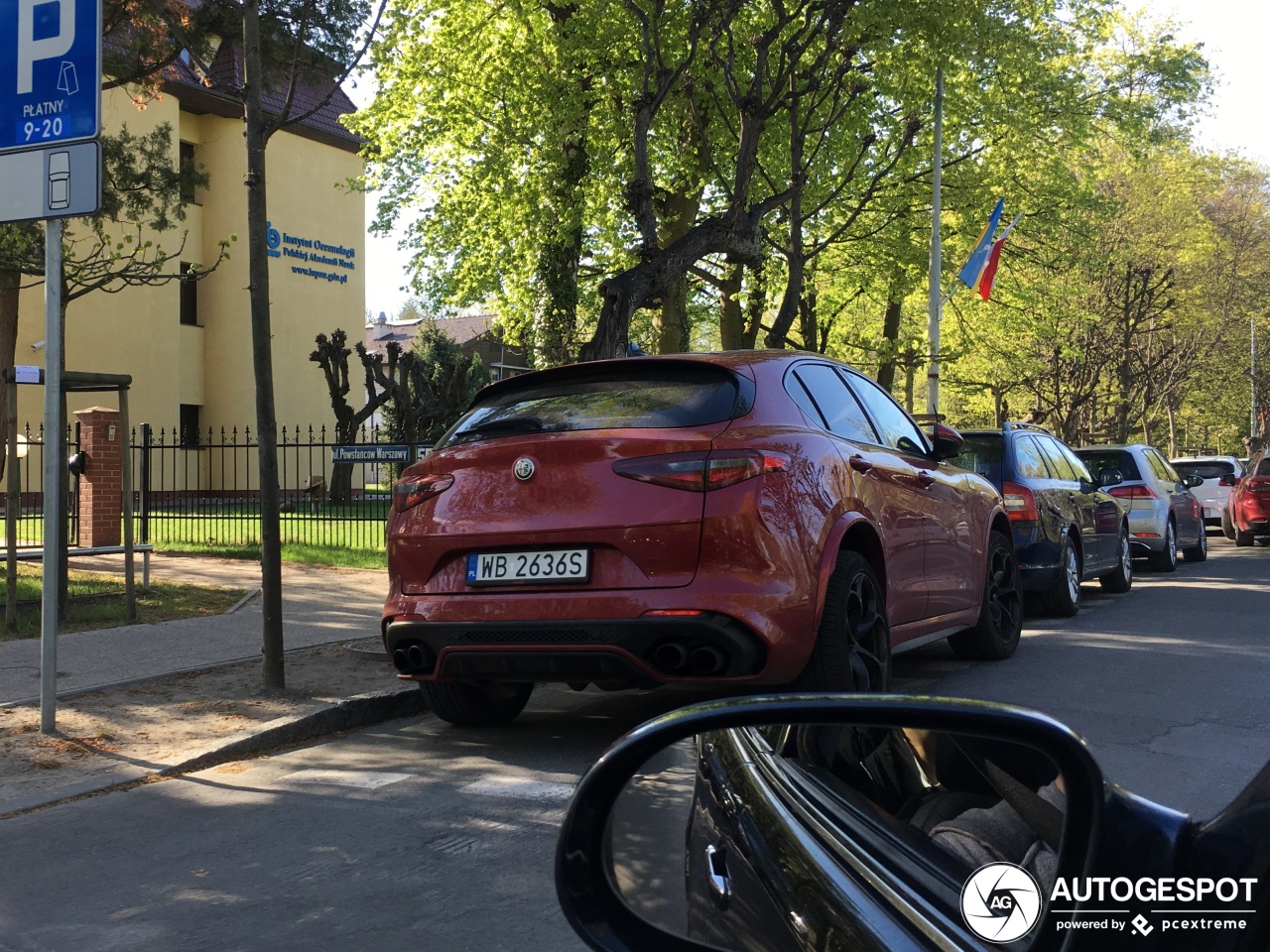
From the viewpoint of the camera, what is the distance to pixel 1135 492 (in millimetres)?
15617

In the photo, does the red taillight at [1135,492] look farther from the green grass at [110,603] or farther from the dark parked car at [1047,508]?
the green grass at [110,603]

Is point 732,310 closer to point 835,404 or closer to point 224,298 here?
point 224,298

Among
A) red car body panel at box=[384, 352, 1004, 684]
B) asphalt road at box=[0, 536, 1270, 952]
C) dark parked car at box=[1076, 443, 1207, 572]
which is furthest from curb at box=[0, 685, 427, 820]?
dark parked car at box=[1076, 443, 1207, 572]

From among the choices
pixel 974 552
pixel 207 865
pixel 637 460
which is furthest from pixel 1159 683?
pixel 207 865

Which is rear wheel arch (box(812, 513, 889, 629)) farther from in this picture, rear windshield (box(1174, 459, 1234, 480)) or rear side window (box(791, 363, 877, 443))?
rear windshield (box(1174, 459, 1234, 480))

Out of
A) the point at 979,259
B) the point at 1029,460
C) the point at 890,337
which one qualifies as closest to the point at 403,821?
the point at 1029,460

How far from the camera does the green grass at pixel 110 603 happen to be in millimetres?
9805

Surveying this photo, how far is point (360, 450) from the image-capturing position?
1298 cm

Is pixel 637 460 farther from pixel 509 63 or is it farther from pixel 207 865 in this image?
pixel 509 63

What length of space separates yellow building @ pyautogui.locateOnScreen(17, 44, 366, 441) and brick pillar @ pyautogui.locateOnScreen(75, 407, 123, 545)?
13.6 m

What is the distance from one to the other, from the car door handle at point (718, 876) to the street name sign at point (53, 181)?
551cm

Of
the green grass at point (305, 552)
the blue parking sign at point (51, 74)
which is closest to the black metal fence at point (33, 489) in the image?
the green grass at point (305, 552)

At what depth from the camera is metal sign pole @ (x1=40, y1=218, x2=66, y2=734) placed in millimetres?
6031

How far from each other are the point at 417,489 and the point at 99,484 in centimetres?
967
